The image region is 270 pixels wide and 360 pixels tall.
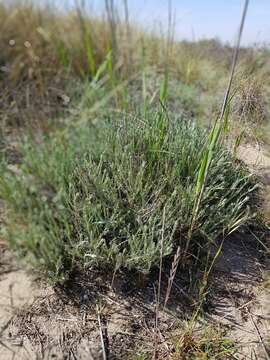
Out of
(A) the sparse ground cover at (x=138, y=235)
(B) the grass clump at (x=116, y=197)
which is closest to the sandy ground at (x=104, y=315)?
(A) the sparse ground cover at (x=138, y=235)

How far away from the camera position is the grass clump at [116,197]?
1.10 metres

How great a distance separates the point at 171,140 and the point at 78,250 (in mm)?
670

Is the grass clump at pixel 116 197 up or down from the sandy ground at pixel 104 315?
up

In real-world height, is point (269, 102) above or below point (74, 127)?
above

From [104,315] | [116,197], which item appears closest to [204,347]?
[104,315]

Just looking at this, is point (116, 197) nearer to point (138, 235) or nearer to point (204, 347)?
point (138, 235)

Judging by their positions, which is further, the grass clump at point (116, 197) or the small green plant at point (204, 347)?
the grass clump at point (116, 197)

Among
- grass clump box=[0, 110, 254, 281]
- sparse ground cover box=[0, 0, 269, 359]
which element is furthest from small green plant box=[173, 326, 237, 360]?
grass clump box=[0, 110, 254, 281]

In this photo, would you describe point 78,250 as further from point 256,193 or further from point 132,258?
point 256,193

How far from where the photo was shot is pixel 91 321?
41.9 inches

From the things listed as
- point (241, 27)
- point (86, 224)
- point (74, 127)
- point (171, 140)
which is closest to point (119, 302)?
point (86, 224)

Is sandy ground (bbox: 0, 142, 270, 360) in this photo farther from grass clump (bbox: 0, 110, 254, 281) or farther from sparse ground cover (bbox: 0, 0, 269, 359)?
grass clump (bbox: 0, 110, 254, 281)

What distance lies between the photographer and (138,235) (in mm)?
1150

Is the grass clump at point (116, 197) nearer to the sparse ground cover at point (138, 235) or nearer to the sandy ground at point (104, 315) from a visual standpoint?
the sparse ground cover at point (138, 235)
